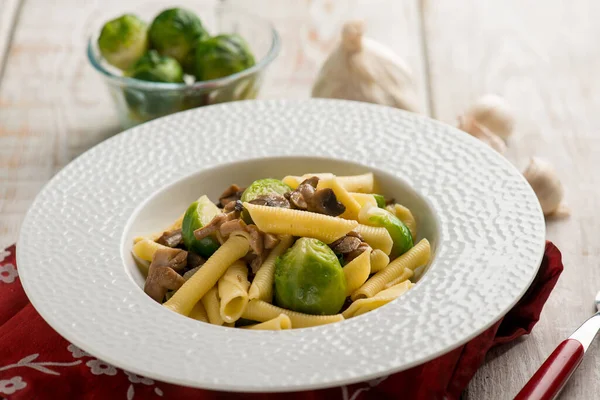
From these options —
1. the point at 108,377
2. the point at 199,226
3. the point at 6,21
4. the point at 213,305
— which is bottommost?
the point at 6,21

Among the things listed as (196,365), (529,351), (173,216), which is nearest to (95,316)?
(196,365)

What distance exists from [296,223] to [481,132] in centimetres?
126

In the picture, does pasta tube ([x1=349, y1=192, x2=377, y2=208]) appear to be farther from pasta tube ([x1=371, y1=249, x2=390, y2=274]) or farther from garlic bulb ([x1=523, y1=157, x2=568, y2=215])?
garlic bulb ([x1=523, y1=157, x2=568, y2=215])

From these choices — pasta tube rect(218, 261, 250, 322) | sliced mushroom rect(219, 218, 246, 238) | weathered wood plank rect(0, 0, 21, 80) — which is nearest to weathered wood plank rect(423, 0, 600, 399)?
pasta tube rect(218, 261, 250, 322)

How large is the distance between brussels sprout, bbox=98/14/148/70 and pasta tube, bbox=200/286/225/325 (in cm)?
157

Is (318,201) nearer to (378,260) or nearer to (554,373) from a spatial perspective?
(378,260)

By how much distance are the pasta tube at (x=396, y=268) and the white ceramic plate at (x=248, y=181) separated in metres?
0.05

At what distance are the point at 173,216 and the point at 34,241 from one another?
52 cm

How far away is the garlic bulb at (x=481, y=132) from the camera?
3.19 m

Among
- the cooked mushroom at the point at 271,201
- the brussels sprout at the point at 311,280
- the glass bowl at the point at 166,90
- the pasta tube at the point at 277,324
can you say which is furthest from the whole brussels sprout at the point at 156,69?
the pasta tube at the point at 277,324

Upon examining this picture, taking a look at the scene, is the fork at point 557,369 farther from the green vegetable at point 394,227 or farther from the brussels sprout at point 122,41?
the brussels sprout at point 122,41

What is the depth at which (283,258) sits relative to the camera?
2.19 metres

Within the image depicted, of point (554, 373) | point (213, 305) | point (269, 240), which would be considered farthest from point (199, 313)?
point (554, 373)

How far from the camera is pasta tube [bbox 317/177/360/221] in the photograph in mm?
2396
